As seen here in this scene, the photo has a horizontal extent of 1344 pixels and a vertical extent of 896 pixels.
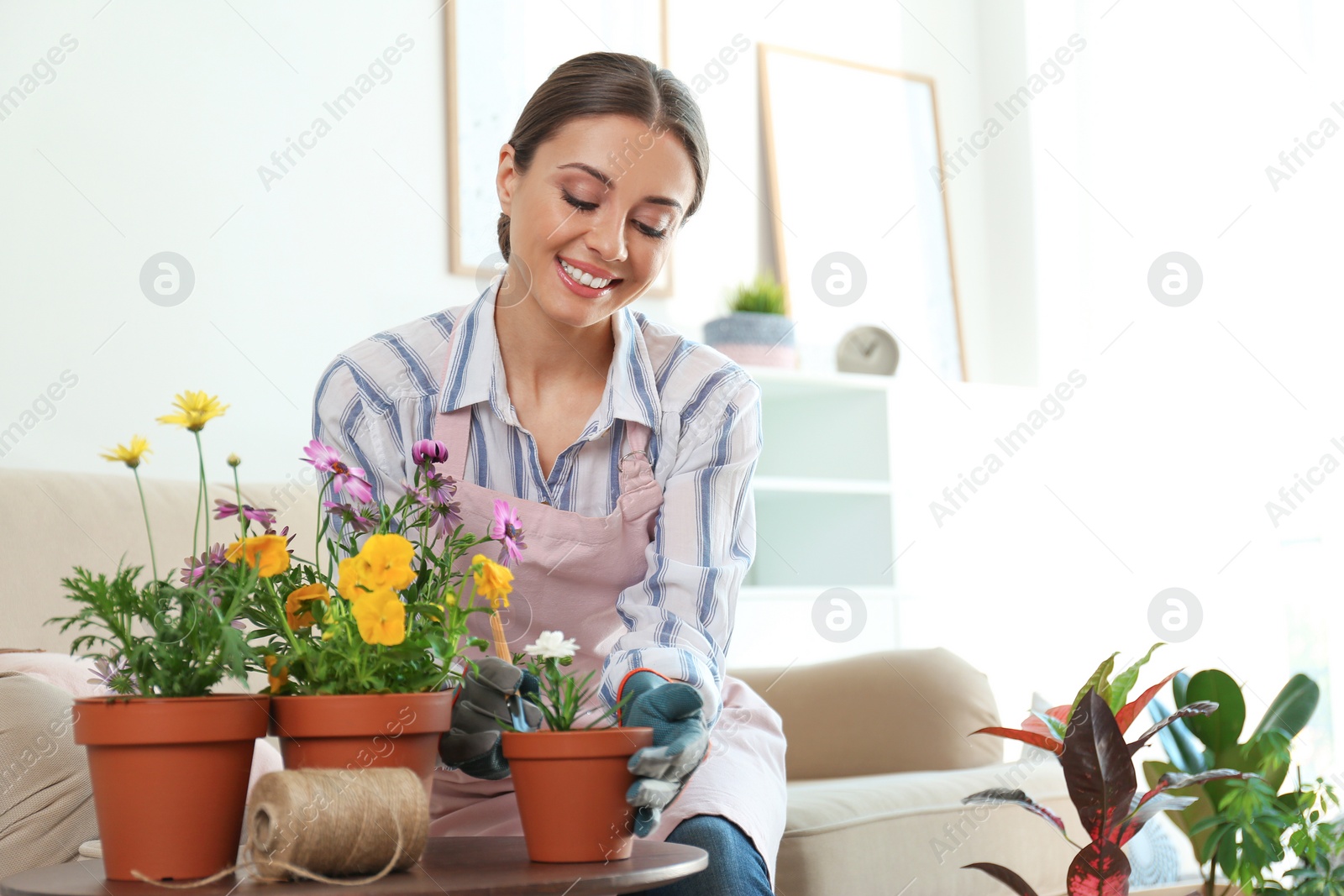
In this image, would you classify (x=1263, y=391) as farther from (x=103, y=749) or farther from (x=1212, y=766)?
(x=103, y=749)

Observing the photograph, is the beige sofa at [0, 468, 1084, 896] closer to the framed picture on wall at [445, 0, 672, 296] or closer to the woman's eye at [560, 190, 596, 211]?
the woman's eye at [560, 190, 596, 211]

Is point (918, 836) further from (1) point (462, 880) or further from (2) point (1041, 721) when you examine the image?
(1) point (462, 880)

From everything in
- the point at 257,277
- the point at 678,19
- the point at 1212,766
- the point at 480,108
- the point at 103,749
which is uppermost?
the point at 678,19

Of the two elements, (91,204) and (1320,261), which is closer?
(91,204)

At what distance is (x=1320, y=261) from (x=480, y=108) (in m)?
2.07

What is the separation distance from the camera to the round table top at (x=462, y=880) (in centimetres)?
70

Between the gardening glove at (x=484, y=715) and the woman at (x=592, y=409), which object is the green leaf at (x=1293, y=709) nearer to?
the woman at (x=592, y=409)

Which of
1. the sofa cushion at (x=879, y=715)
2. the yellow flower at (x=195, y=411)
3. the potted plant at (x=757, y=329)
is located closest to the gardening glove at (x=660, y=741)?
the yellow flower at (x=195, y=411)

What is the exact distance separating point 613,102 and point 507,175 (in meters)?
0.19

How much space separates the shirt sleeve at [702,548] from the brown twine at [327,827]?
0.34 m

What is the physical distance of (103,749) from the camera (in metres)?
0.75

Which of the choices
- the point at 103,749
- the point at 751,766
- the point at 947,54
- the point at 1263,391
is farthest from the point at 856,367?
the point at 103,749

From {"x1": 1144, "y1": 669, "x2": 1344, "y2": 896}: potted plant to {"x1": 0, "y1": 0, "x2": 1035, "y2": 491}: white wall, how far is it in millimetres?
1823

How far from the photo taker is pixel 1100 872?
4.20 ft
